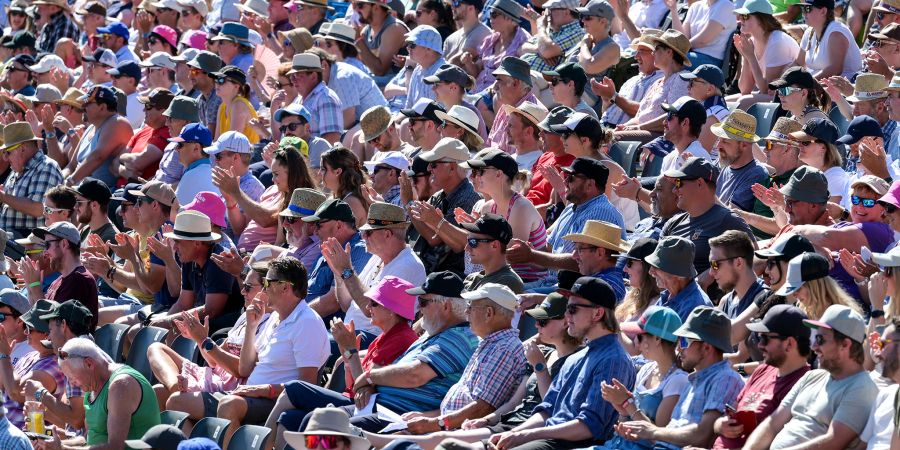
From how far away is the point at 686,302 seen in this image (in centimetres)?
781

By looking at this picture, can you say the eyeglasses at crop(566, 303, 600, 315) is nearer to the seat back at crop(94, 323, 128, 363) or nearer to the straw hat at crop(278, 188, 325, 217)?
the straw hat at crop(278, 188, 325, 217)

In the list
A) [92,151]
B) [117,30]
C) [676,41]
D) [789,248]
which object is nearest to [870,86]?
[676,41]

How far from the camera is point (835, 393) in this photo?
6422 millimetres

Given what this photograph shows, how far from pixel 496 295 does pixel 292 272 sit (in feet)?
4.76

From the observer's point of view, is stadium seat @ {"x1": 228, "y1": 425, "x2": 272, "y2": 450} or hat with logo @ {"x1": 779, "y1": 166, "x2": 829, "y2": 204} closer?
stadium seat @ {"x1": 228, "y1": 425, "x2": 272, "y2": 450}

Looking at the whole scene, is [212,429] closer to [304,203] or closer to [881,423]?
[304,203]

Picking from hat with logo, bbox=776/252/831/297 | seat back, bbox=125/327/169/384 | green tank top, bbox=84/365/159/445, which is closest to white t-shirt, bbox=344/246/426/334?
seat back, bbox=125/327/169/384

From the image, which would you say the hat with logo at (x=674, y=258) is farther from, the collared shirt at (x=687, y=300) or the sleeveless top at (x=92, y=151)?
the sleeveless top at (x=92, y=151)

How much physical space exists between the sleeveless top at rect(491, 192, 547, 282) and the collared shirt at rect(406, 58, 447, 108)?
379 cm

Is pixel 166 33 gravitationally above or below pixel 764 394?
below

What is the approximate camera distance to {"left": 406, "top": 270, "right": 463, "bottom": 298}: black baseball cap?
27.5 ft

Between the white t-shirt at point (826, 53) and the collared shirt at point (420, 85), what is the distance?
→ 318cm

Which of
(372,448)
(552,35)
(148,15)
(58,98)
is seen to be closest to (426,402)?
(372,448)

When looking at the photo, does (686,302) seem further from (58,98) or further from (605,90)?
(58,98)
